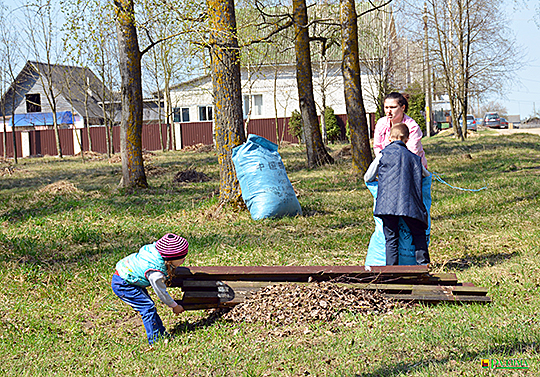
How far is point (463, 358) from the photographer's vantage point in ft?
10.5

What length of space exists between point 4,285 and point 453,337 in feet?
15.1

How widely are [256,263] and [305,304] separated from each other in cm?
186

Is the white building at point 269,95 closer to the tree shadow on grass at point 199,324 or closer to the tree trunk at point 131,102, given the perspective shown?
the tree trunk at point 131,102

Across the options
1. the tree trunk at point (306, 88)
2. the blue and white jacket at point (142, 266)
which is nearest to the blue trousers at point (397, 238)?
the blue and white jacket at point (142, 266)

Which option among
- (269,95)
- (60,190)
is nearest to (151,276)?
(60,190)

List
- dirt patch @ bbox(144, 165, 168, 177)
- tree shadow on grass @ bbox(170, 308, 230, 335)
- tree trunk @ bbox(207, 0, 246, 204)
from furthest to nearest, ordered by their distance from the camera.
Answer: dirt patch @ bbox(144, 165, 168, 177) → tree trunk @ bbox(207, 0, 246, 204) → tree shadow on grass @ bbox(170, 308, 230, 335)

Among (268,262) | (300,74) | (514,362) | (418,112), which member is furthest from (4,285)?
(418,112)

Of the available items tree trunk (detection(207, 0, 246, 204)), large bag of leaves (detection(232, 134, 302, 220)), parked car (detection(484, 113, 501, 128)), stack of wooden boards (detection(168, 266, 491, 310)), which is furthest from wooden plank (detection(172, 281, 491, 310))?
parked car (detection(484, 113, 501, 128))

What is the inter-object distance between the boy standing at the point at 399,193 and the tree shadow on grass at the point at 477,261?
90cm

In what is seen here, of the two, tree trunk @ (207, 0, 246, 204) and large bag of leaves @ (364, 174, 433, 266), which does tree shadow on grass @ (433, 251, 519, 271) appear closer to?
large bag of leaves @ (364, 174, 433, 266)

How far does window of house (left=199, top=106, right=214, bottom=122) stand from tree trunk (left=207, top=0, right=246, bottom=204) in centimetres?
3081

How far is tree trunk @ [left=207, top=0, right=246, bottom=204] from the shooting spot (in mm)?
8891

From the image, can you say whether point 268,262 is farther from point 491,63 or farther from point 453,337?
point 491,63

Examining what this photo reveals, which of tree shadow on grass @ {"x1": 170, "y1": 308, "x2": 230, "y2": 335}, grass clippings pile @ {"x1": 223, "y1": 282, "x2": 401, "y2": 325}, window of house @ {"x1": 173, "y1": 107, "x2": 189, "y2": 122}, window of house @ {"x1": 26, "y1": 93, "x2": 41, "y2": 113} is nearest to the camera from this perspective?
grass clippings pile @ {"x1": 223, "y1": 282, "x2": 401, "y2": 325}
